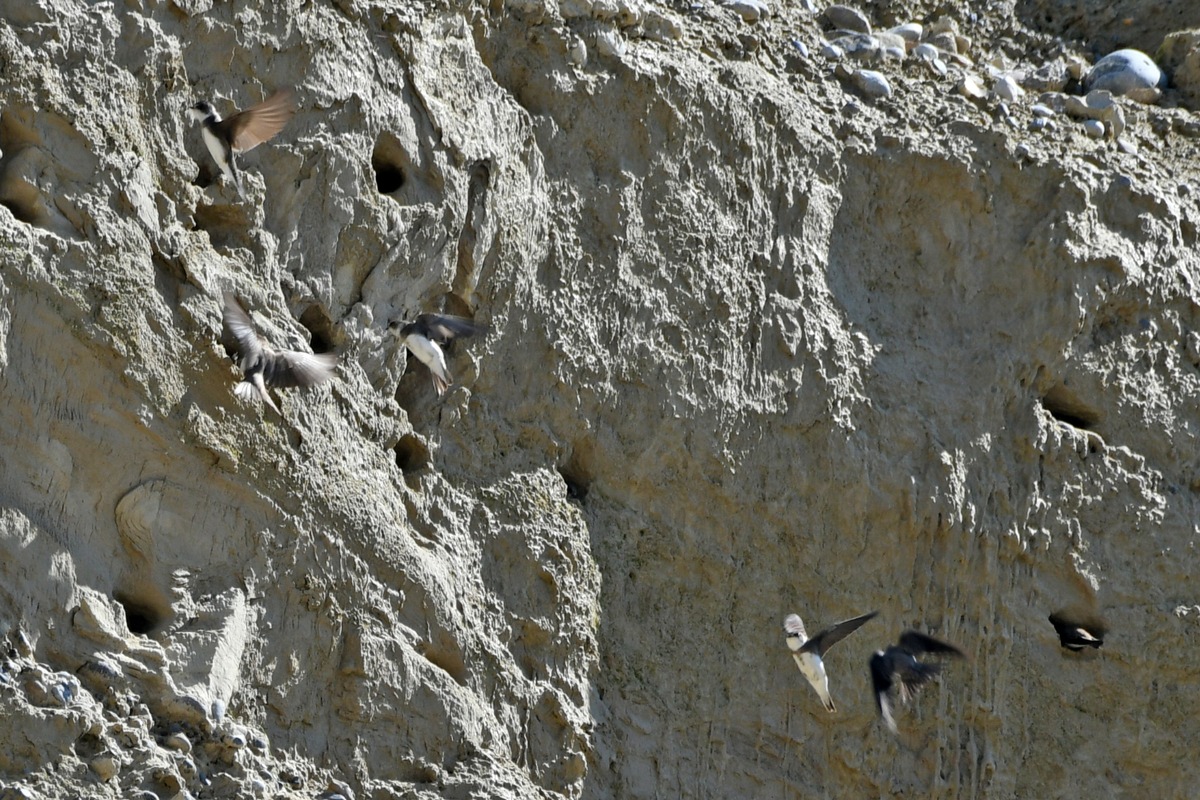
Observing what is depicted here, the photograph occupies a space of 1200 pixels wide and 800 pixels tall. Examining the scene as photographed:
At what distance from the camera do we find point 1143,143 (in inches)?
389

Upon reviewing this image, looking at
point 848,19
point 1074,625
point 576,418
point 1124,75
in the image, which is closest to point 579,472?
point 576,418

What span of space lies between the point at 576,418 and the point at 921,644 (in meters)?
1.72

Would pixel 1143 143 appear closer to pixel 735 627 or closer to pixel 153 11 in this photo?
pixel 735 627

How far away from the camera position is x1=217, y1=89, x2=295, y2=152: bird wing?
6.67 m

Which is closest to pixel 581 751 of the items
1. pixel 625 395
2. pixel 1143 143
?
pixel 625 395

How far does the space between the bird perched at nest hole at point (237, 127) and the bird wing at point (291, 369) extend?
2.31 ft

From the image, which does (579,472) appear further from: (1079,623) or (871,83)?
(871,83)

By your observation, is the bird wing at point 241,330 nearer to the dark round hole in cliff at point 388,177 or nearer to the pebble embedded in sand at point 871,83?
the dark round hole in cliff at point 388,177

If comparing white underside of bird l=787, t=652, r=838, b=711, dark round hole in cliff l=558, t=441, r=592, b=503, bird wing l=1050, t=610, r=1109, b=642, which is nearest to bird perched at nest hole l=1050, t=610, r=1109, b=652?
bird wing l=1050, t=610, r=1109, b=642

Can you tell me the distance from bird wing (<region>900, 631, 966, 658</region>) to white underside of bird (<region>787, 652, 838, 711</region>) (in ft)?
1.18

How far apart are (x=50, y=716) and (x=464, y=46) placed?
3509mm

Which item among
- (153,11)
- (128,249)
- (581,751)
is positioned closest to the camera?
(128,249)

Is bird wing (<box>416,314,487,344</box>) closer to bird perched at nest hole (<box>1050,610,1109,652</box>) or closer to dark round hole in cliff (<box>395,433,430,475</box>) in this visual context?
dark round hole in cliff (<box>395,433,430,475</box>)

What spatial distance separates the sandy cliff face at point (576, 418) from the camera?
20.8 feet
